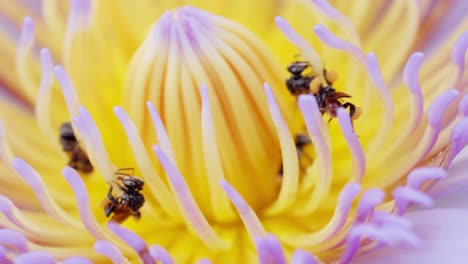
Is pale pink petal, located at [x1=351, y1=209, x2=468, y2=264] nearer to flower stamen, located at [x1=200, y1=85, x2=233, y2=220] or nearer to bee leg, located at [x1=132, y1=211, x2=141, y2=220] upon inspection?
flower stamen, located at [x1=200, y1=85, x2=233, y2=220]

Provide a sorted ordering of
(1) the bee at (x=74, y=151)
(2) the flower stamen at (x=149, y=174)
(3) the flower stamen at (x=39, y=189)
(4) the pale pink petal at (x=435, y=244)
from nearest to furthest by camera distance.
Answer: (4) the pale pink petal at (x=435, y=244) → (3) the flower stamen at (x=39, y=189) → (2) the flower stamen at (x=149, y=174) → (1) the bee at (x=74, y=151)

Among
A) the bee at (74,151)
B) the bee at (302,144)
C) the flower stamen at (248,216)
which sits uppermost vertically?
the bee at (74,151)

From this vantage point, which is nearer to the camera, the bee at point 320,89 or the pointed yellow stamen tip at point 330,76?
the bee at point 320,89

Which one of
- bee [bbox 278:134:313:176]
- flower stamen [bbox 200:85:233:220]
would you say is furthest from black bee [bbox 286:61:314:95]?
flower stamen [bbox 200:85:233:220]

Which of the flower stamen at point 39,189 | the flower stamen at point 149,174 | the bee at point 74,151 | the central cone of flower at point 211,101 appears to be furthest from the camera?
the bee at point 74,151

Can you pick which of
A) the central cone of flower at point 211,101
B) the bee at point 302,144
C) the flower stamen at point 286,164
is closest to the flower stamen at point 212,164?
the central cone of flower at point 211,101

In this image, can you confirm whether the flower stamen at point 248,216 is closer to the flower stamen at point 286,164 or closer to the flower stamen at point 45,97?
the flower stamen at point 286,164

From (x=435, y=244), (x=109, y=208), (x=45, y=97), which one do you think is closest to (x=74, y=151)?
(x=45, y=97)

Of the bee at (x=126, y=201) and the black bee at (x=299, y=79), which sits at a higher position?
the black bee at (x=299, y=79)
